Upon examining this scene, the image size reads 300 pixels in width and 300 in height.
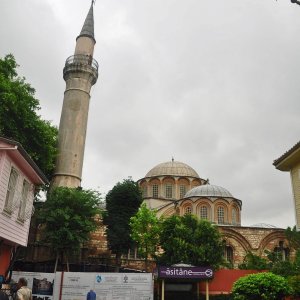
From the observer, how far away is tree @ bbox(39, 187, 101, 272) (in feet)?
66.0

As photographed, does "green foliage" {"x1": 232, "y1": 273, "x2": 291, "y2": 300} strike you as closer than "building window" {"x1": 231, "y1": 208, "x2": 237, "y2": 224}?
Yes

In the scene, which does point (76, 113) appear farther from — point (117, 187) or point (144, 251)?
point (144, 251)

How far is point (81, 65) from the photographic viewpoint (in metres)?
28.8

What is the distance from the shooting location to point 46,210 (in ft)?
69.1

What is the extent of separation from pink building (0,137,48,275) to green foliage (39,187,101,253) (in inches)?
281

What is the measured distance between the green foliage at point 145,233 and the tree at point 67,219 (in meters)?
2.89

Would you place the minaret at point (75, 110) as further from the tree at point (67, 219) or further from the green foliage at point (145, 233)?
the green foliage at point (145, 233)

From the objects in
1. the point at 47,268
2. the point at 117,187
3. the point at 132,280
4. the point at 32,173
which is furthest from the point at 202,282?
the point at 117,187

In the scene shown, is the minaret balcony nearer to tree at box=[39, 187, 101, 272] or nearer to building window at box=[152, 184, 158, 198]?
tree at box=[39, 187, 101, 272]

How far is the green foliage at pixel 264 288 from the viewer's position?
12117 mm

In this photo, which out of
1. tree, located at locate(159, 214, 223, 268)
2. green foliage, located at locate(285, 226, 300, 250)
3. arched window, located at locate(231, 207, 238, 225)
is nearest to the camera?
green foliage, located at locate(285, 226, 300, 250)

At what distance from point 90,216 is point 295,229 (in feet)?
36.7

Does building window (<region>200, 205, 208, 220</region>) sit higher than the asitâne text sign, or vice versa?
building window (<region>200, 205, 208, 220</region>)

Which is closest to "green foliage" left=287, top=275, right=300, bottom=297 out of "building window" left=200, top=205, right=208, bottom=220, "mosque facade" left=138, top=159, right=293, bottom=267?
"mosque facade" left=138, top=159, right=293, bottom=267
